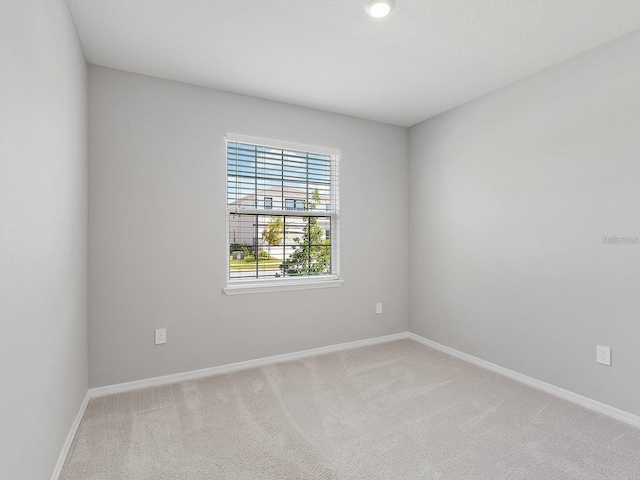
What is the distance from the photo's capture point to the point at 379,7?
1.91m

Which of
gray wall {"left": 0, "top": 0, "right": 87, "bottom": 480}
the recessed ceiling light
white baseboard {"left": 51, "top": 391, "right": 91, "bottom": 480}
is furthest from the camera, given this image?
the recessed ceiling light

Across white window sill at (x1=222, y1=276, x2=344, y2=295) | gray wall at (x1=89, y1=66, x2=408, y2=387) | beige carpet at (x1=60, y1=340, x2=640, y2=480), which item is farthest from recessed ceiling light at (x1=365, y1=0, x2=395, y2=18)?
beige carpet at (x1=60, y1=340, x2=640, y2=480)

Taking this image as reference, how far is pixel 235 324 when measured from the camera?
3086mm

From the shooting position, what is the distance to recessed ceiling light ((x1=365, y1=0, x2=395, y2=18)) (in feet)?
6.16

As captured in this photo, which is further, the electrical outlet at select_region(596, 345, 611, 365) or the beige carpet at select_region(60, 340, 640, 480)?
the electrical outlet at select_region(596, 345, 611, 365)

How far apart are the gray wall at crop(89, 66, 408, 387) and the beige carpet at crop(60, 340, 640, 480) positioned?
35 cm

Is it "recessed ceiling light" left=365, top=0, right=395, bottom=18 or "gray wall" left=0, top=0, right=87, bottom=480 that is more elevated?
"recessed ceiling light" left=365, top=0, right=395, bottom=18

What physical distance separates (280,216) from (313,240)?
459mm

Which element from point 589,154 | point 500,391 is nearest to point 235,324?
point 500,391

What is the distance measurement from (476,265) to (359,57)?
2.13 meters

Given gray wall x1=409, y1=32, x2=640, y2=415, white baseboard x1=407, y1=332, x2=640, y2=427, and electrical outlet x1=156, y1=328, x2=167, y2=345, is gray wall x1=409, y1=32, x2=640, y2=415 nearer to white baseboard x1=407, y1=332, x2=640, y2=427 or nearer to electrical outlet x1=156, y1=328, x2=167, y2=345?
white baseboard x1=407, y1=332, x2=640, y2=427

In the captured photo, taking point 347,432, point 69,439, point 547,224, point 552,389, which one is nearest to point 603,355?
Answer: point 552,389

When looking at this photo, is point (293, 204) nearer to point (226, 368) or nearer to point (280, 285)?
point (280, 285)

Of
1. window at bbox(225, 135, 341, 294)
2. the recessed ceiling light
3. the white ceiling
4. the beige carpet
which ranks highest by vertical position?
the white ceiling
